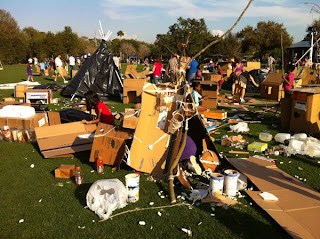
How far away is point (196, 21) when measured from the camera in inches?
2672

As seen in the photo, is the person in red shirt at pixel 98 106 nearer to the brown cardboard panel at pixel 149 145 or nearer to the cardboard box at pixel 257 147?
the brown cardboard panel at pixel 149 145

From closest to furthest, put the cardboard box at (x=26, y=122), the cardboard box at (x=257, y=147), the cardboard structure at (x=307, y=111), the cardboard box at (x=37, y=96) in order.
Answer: the cardboard box at (x=257, y=147) → the cardboard box at (x=26, y=122) → the cardboard structure at (x=307, y=111) → the cardboard box at (x=37, y=96)

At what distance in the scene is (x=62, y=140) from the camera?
20.2 feet

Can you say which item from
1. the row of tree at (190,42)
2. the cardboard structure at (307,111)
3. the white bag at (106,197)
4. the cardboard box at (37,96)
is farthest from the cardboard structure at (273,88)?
the row of tree at (190,42)

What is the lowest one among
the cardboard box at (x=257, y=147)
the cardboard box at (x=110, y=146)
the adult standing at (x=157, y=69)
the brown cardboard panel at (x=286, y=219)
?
the brown cardboard panel at (x=286, y=219)

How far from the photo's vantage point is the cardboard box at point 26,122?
24.1ft

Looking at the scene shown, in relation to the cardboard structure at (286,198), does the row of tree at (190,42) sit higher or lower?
higher

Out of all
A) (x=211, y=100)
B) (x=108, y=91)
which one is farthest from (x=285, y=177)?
(x=108, y=91)

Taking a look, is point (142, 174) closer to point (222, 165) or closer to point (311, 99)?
point (222, 165)

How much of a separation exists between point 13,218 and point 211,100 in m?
9.21

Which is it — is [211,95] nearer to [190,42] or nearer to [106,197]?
[106,197]

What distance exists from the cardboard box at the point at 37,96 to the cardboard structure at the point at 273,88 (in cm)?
1017

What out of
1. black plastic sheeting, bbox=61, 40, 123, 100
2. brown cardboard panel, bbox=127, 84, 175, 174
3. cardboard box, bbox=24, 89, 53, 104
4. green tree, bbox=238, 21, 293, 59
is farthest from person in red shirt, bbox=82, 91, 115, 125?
green tree, bbox=238, 21, 293, 59

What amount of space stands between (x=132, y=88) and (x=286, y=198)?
30.0 ft
